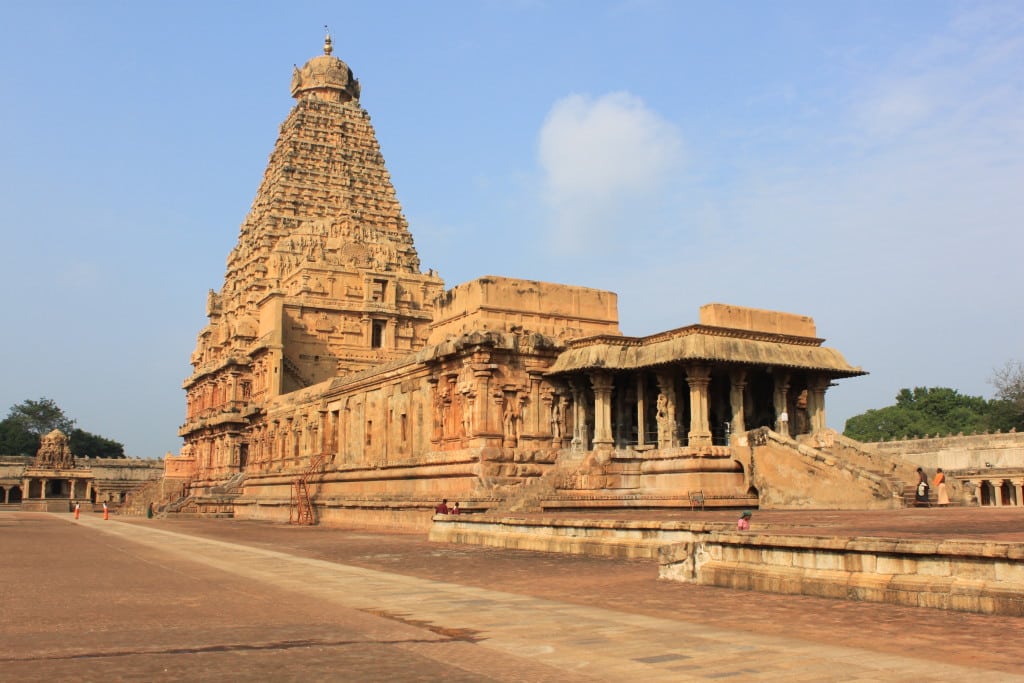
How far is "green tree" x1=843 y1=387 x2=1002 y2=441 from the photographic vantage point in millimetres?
85438

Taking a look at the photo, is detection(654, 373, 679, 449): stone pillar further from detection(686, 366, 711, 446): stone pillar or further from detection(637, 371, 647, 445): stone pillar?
detection(686, 366, 711, 446): stone pillar

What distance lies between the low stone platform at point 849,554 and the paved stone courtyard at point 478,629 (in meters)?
0.26

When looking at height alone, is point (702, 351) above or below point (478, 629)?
above

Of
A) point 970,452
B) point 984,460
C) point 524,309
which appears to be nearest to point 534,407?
point 524,309

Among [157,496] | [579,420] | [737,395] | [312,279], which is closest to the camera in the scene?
[737,395]

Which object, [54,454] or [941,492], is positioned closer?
[941,492]

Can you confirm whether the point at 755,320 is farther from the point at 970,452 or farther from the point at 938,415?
the point at 938,415

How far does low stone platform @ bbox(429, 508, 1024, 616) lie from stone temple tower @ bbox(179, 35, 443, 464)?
155ft

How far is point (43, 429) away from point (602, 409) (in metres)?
141

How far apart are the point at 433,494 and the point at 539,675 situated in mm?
28276

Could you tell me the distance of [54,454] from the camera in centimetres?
9938

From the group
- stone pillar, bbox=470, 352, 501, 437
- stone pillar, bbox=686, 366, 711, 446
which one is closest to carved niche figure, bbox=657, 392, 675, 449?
stone pillar, bbox=686, 366, 711, 446

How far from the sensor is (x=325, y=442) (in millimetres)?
47938

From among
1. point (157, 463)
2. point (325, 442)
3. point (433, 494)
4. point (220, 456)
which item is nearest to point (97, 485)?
point (157, 463)
